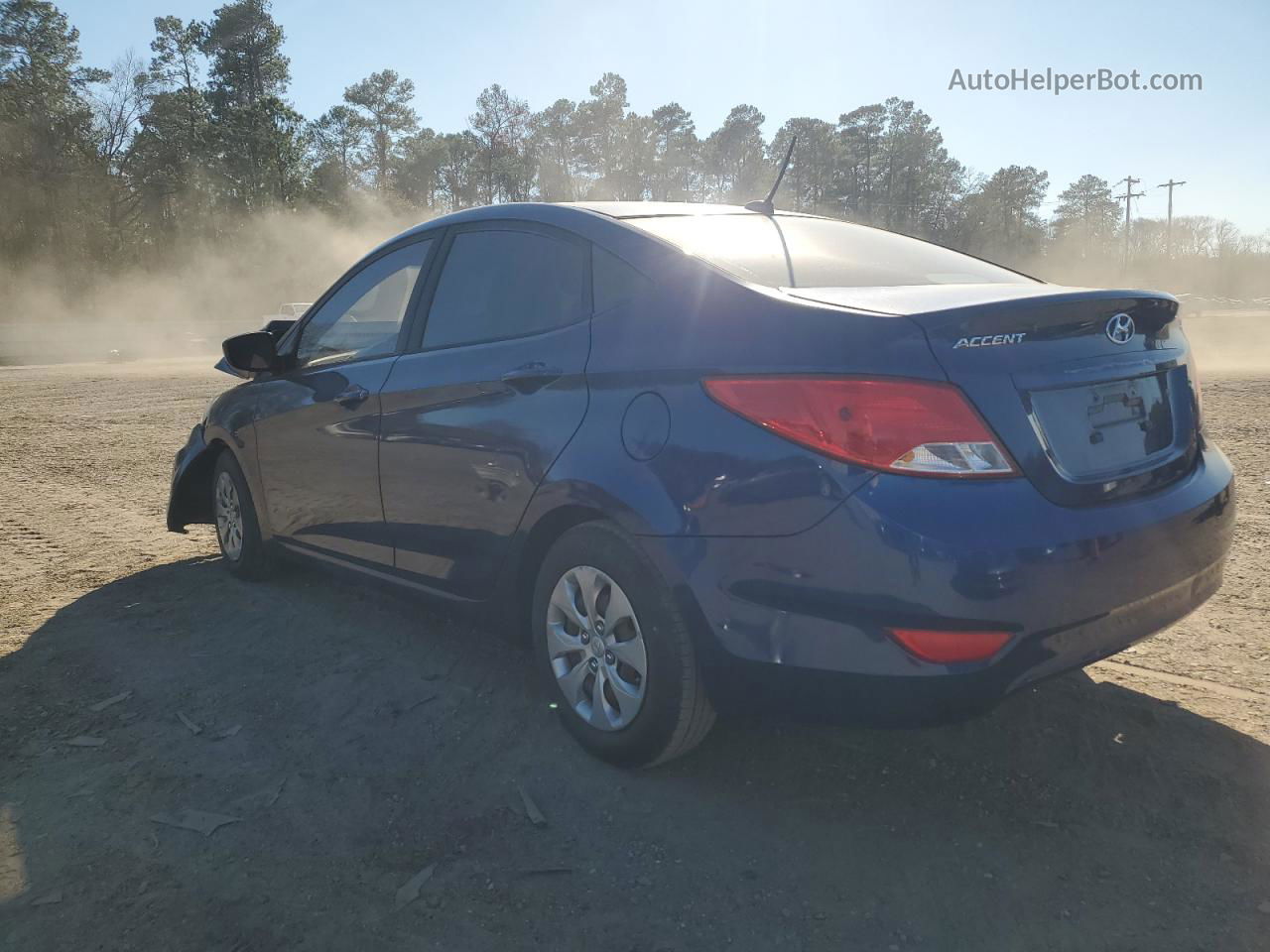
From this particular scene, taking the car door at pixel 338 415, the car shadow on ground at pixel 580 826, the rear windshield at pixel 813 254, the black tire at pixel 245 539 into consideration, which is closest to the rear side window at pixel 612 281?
the rear windshield at pixel 813 254

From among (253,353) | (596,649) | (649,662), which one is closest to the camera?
(649,662)

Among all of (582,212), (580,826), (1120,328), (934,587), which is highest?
(582,212)

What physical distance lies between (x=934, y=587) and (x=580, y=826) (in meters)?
1.19

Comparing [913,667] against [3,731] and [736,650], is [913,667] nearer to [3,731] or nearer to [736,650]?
[736,650]

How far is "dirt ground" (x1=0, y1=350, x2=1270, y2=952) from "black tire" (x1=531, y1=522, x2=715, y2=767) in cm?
15

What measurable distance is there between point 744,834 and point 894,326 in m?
1.38

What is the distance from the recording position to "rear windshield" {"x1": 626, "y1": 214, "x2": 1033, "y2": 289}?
2883mm

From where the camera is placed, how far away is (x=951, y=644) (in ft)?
7.35

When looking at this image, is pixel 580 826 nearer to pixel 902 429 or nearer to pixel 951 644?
pixel 951 644

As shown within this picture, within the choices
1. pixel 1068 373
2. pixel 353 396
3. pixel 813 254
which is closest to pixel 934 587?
pixel 1068 373

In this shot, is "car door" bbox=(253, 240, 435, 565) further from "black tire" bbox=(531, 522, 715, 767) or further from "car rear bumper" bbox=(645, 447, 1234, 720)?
"car rear bumper" bbox=(645, 447, 1234, 720)

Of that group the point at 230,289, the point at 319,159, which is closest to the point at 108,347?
the point at 230,289

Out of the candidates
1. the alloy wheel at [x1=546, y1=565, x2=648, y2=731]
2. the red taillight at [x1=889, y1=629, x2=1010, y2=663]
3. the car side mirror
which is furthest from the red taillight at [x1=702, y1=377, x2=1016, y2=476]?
the car side mirror

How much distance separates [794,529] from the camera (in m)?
2.34
